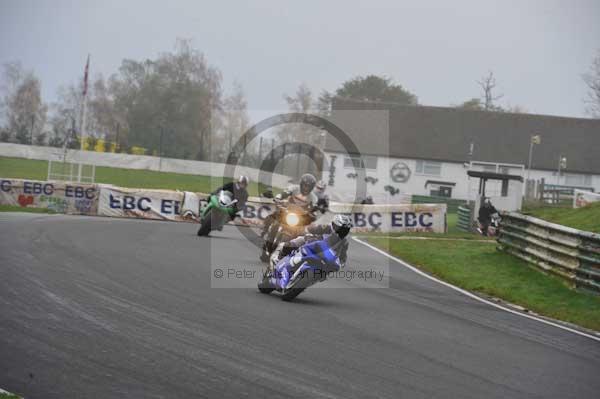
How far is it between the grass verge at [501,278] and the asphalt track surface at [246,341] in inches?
52.2

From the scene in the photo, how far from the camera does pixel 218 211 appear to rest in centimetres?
2100

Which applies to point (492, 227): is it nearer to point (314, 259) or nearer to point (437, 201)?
point (437, 201)

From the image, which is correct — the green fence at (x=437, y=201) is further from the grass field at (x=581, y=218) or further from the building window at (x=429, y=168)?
the grass field at (x=581, y=218)

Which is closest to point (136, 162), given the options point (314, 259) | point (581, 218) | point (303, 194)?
point (581, 218)

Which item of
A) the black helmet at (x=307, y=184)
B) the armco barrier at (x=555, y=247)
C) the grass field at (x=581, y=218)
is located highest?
the black helmet at (x=307, y=184)

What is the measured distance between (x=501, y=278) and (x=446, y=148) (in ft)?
170

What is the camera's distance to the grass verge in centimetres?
1402

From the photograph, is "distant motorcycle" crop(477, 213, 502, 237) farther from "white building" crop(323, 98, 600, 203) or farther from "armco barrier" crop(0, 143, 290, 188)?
"white building" crop(323, 98, 600, 203)

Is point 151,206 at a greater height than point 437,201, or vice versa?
point 437,201

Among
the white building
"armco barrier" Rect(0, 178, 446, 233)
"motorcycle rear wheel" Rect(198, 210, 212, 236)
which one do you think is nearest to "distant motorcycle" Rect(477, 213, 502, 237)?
"armco barrier" Rect(0, 178, 446, 233)

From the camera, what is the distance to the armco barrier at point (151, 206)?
93.7ft

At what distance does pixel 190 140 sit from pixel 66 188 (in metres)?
40.9

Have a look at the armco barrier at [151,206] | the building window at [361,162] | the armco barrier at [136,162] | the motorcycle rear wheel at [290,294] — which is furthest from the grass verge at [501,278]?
the building window at [361,162]

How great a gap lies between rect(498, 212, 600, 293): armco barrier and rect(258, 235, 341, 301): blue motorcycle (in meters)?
5.60
